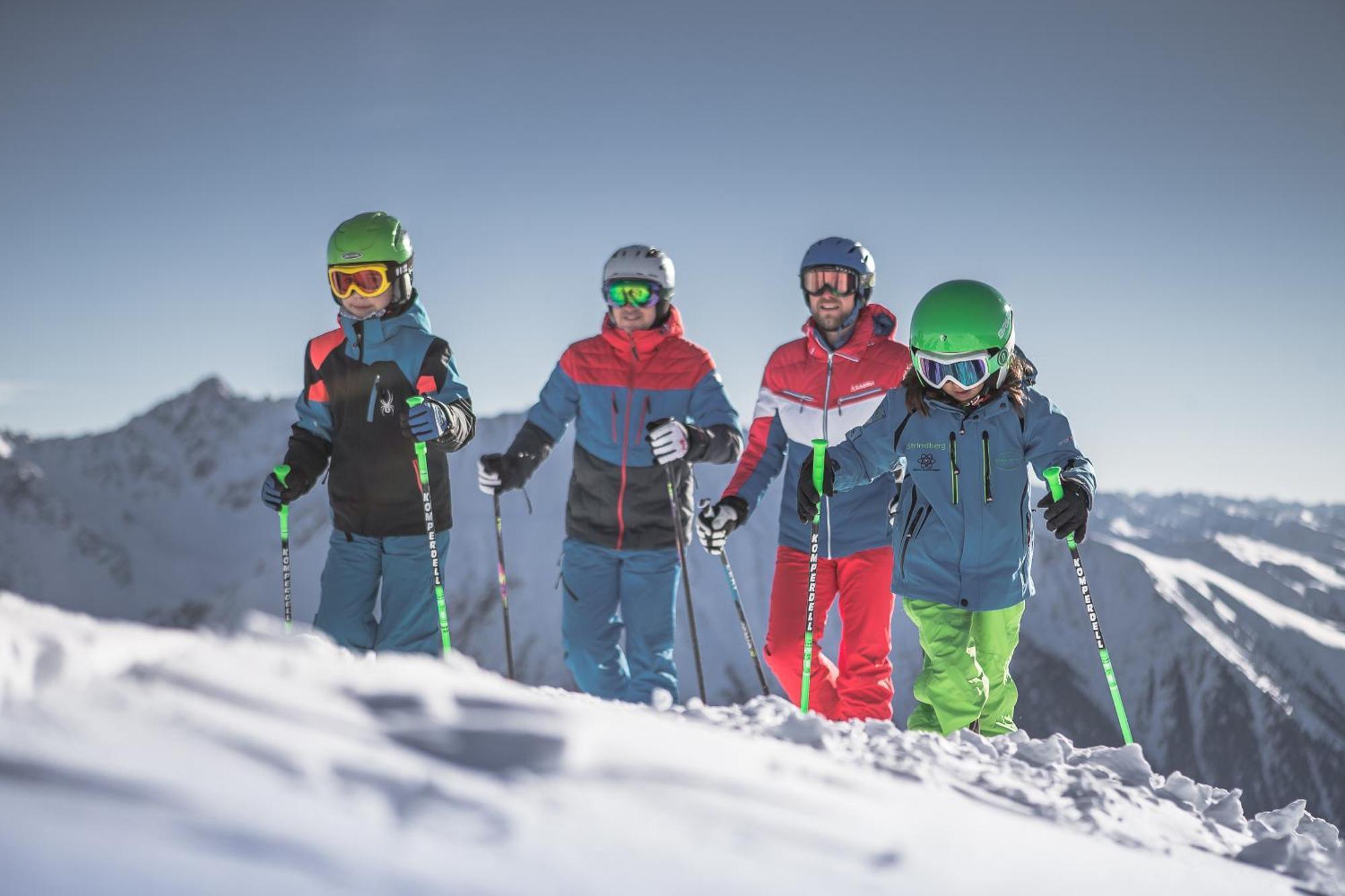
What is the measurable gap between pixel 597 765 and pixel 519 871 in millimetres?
360

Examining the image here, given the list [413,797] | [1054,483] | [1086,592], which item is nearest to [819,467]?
[1054,483]

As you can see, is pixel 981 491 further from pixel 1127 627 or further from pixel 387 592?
pixel 1127 627

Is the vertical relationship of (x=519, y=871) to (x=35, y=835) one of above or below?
below

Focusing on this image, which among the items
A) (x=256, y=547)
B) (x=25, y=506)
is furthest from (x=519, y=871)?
(x=25, y=506)

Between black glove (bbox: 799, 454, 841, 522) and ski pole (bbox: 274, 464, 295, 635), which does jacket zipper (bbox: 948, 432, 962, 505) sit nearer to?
black glove (bbox: 799, 454, 841, 522)

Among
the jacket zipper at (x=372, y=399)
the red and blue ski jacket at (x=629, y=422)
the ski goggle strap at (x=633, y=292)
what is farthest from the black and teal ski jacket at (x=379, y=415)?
the ski goggle strap at (x=633, y=292)

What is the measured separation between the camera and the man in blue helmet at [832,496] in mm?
5605

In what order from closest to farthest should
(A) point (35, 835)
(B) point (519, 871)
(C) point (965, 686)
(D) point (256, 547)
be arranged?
(A) point (35, 835)
(B) point (519, 871)
(C) point (965, 686)
(D) point (256, 547)

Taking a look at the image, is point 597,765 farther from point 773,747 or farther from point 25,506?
point 25,506

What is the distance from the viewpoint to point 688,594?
6.35m

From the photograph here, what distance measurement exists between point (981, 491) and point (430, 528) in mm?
3333

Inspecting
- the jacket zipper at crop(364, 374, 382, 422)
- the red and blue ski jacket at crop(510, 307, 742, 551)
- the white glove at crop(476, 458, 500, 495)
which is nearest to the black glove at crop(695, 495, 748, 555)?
the red and blue ski jacket at crop(510, 307, 742, 551)

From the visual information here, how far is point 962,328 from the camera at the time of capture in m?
4.73

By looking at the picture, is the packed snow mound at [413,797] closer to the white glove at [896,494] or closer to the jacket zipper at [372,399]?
the white glove at [896,494]
